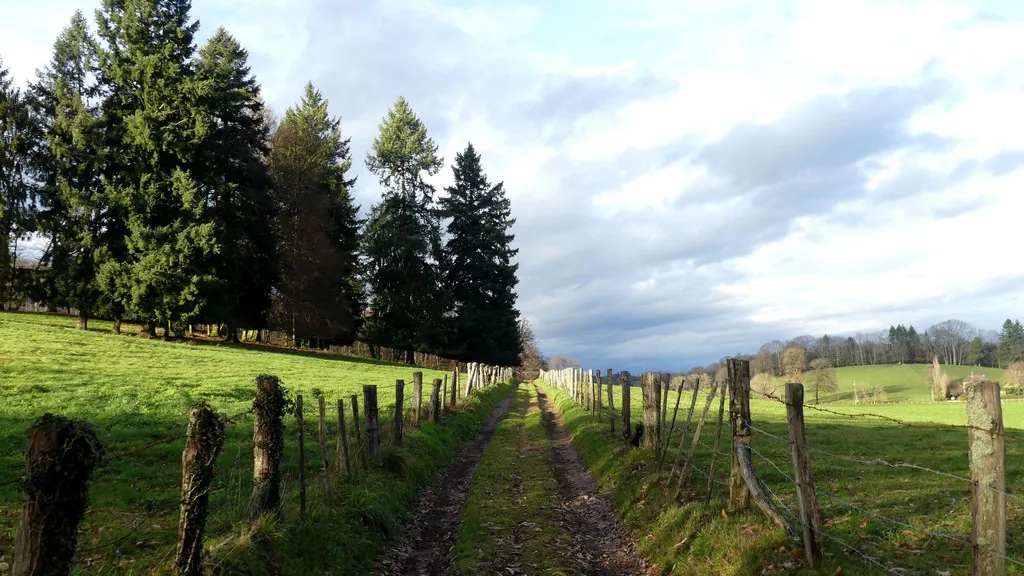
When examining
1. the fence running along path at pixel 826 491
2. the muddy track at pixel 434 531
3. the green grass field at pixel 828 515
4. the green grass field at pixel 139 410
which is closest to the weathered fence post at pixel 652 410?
the fence running along path at pixel 826 491

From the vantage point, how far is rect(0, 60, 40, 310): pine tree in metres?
44.5

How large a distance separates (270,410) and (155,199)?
36689mm

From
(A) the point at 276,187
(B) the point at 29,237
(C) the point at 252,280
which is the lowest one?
(C) the point at 252,280

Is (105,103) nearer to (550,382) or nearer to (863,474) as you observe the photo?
(550,382)

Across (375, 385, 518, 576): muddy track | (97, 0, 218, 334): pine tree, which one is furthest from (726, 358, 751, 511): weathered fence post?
(97, 0, 218, 334): pine tree

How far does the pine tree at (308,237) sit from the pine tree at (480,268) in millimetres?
12409

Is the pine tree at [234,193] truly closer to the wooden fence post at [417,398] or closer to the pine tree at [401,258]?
the pine tree at [401,258]

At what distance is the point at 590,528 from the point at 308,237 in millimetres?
44666

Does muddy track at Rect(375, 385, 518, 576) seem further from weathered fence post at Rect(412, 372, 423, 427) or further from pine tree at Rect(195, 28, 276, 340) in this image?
pine tree at Rect(195, 28, 276, 340)

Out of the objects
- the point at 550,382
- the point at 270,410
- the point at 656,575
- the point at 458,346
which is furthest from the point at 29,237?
the point at 656,575

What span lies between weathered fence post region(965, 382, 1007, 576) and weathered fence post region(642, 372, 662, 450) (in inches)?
315

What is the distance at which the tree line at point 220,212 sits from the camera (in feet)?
123

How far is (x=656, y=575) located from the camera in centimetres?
774

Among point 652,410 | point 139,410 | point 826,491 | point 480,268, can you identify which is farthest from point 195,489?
point 480,268
